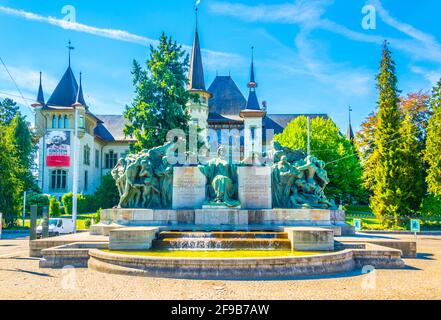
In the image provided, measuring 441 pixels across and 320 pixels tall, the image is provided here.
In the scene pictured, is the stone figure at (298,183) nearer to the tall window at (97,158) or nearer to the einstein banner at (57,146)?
the einstein banner at (57,146)

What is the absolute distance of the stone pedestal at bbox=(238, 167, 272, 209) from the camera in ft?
56.0

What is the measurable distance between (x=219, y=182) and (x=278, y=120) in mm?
65901

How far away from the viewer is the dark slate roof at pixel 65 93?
62688 mm

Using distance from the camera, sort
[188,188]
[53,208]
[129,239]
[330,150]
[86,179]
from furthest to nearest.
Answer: [86,179]
[330,150]
[53,208]
[188,188]
[129,239]

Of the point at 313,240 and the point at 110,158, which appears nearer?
the point at 313,240

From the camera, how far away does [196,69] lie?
62.8 meters

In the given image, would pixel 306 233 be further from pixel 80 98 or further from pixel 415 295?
pixel 80 98

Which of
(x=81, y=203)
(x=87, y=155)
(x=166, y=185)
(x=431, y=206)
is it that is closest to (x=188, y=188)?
(x=166, y=185)

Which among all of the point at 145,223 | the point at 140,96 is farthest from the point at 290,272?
the point at 140,96

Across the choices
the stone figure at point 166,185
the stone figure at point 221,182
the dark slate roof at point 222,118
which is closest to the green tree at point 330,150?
the dark slate roof at point 222,118

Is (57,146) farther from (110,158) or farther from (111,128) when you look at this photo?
(111,128)

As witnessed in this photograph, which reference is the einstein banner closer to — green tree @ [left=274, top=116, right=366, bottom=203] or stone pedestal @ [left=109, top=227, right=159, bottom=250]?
green tree @ [left=274, top=116, right=366, bottom=203]

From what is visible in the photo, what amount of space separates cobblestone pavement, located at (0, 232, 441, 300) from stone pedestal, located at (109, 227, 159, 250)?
1.53 metres
